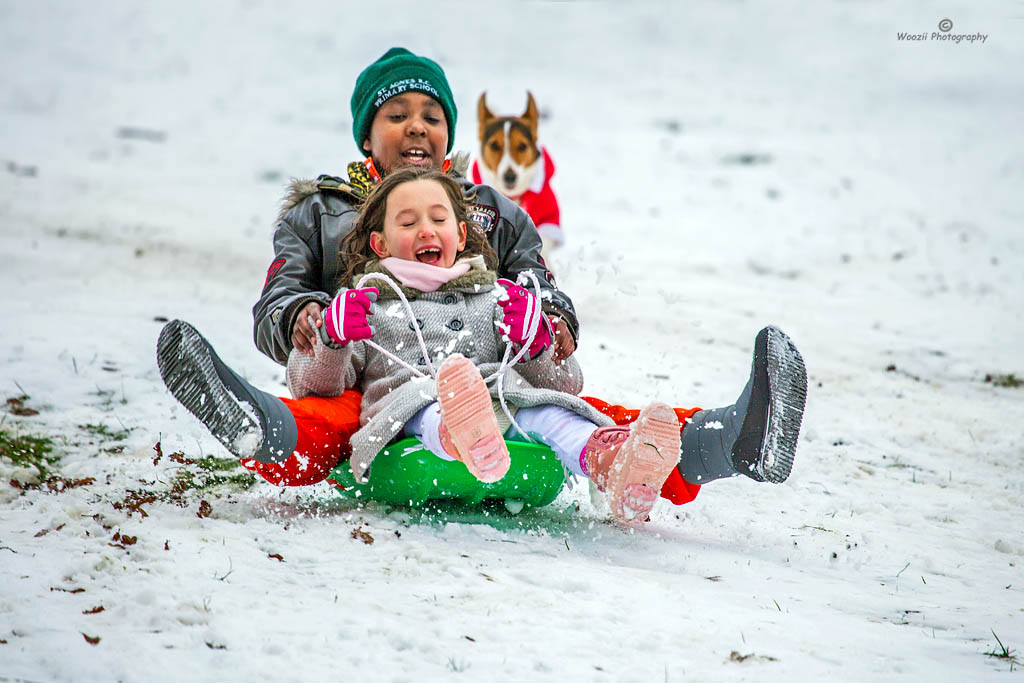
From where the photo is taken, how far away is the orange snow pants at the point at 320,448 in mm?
2736

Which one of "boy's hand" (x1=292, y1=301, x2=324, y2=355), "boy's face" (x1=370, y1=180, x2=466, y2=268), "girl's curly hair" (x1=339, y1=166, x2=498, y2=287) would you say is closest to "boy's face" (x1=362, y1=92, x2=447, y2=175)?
"girl's curly hair" (x1=339, y1=166, x2=498, y2=287)

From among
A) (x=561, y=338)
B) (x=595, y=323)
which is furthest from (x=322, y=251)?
(x=595, y=323)

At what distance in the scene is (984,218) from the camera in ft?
32.9

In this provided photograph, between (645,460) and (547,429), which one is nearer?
(645,460)

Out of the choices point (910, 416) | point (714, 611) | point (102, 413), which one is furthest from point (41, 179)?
point (714, 611)

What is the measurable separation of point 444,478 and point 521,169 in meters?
4.25

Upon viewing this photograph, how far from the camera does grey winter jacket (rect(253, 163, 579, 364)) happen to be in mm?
3008

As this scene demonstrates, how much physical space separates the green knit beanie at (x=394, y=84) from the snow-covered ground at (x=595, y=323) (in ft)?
4.86

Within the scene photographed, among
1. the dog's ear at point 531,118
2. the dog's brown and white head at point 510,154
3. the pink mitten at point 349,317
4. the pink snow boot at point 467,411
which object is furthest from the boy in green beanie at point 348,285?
the dog's ear at point 531,118

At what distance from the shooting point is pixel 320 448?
2.76m

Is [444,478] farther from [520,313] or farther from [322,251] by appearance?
[322,251]

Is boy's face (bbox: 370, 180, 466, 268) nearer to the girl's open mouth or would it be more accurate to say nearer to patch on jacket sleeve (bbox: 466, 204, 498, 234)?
the girl's open mouth

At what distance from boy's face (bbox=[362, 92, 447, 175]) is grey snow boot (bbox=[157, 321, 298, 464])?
1385 millimetres

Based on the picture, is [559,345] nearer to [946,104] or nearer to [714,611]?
[714,611]
